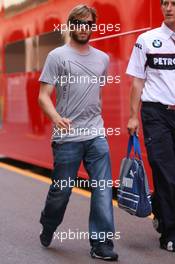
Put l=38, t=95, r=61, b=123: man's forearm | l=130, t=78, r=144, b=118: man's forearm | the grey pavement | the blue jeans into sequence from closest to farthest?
l=38, t=95, r=61, b=123: man's forearm
the blue jeans
the grey pavement
l=130, t=78, r=144, b=118: man's forearm

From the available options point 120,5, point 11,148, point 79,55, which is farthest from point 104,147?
point 11,148

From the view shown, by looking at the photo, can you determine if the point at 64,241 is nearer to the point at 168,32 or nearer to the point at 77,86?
the point at 77,86

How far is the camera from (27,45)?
9672 millimetres

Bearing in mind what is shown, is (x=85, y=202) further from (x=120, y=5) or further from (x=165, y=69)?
(x=165, y=69)

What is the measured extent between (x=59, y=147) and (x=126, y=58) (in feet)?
7.91

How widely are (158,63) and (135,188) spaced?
3.06ft

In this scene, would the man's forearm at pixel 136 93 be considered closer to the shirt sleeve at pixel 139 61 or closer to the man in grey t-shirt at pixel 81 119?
the shirt sleeve at pixel 139 61

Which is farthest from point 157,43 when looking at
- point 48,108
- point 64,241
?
point 64,241

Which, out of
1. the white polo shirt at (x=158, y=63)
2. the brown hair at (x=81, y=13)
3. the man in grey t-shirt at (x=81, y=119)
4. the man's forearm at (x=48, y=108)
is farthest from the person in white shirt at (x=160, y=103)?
the man's forearm at (x=48, y=108)

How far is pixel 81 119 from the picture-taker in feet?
15.3

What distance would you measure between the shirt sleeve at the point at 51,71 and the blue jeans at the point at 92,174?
47 cm

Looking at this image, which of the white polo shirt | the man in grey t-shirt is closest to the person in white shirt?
the white polo shirt

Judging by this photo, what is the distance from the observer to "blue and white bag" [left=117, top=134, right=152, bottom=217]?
483 centimetres

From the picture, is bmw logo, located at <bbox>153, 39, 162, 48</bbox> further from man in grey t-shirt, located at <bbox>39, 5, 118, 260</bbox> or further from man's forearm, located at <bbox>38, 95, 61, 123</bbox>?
man's forearm, located at <bbox>38, 95, 61, 123</bbox>
